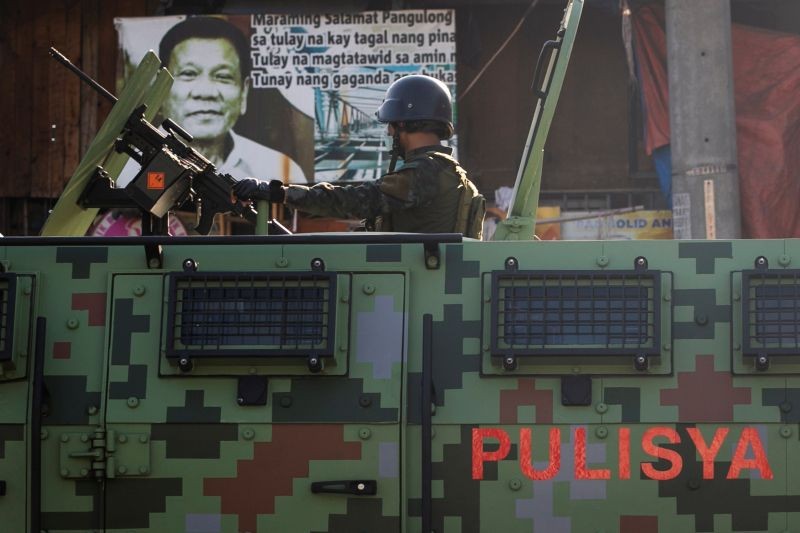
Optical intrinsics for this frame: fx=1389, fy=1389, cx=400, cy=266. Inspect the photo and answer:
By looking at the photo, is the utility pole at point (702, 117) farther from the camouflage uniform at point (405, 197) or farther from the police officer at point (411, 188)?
the camouflage uniform at point (405, 197)

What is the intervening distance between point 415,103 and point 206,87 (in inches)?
340

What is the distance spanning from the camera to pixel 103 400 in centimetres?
516

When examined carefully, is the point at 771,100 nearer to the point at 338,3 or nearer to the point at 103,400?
the point at 338,3

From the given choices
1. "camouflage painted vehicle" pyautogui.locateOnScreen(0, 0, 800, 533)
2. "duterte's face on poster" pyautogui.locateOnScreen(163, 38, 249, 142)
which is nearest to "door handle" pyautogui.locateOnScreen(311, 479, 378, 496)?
"camouflage painted vehicle" pyautogui.locateOnScreen(0, 0, 800, 533)

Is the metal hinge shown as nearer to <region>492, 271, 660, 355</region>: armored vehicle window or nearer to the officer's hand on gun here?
the officer's hand on gun

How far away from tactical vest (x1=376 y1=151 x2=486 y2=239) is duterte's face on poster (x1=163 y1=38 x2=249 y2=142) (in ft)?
28.5

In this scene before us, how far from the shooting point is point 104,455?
5098 millimetres

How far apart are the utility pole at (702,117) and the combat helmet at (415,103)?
6726 mm

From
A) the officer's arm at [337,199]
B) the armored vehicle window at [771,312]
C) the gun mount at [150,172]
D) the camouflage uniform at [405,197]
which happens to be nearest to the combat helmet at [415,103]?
the camouflage uniform at [405,197]

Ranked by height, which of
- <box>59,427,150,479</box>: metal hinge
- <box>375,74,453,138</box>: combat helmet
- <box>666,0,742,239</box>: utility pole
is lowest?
<box>59,427,150,479</box>: metal hinge

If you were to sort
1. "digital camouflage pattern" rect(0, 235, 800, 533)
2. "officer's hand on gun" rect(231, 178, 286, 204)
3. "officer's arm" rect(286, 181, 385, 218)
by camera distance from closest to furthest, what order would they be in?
"digital camouflage pattern" rect(0, 235, 800, 533)
"officer's hand on gun" rect(231, 178, 286, 204)
"officer's arm" rect(286, 181, 385, 218)

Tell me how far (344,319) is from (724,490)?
1.50 metres

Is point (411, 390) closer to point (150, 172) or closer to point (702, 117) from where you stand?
point (150, 172)

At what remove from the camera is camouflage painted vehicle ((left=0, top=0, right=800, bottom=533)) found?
4980 mm
